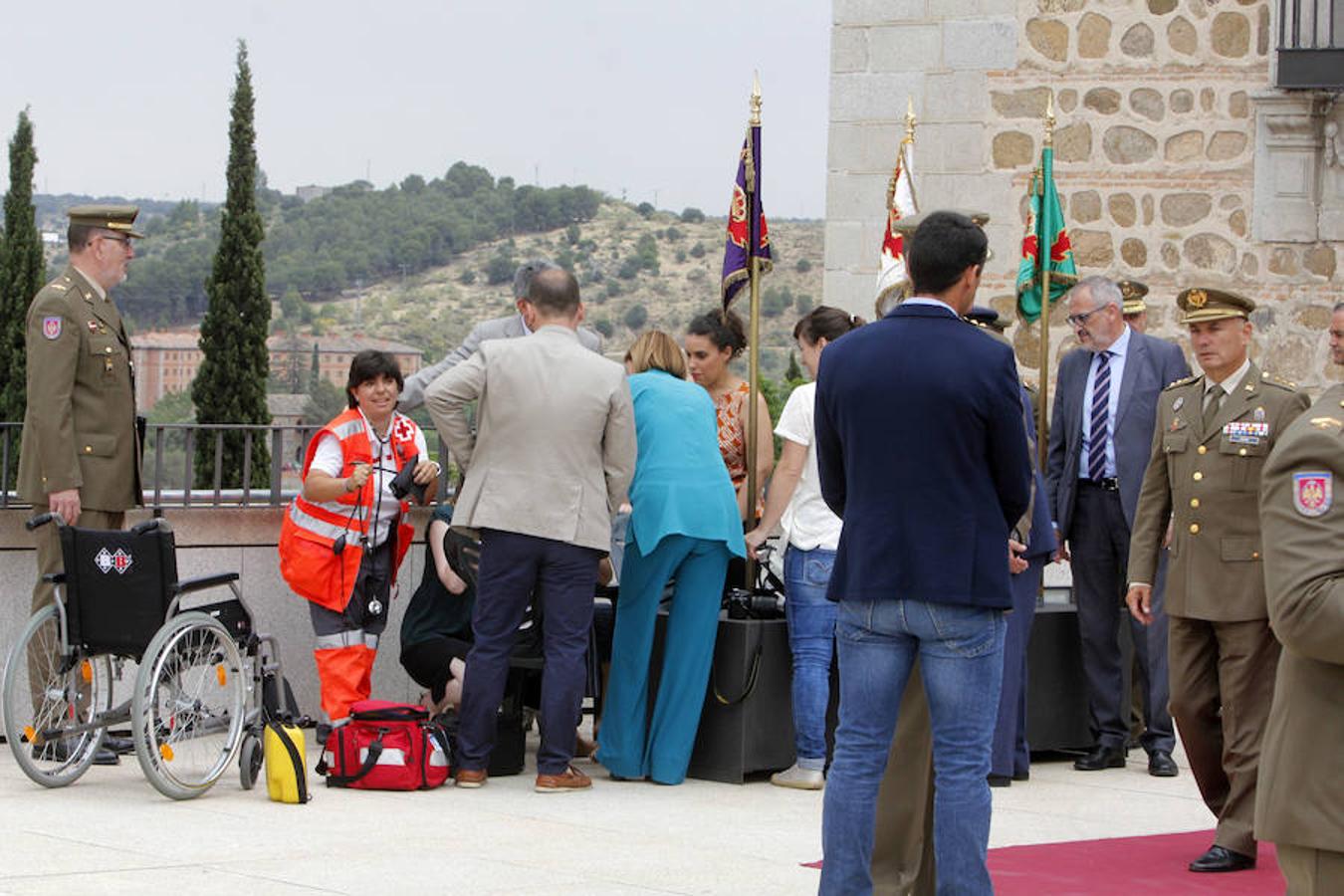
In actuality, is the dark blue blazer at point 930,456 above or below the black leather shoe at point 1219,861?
above

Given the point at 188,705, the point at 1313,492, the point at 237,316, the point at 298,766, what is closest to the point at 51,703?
the point at 188,705

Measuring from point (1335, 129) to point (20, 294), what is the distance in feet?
63.0

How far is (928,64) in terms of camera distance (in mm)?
11977

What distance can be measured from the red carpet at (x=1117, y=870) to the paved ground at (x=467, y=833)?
215 mm

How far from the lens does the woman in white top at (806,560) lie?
7738 mm

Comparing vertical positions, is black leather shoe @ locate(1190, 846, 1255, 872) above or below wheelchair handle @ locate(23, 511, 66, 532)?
below

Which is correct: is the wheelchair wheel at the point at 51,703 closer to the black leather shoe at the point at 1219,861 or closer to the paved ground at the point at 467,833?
the paved ground at the point at 467,833

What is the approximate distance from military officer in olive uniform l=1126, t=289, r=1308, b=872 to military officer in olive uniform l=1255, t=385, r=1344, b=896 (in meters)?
2.94

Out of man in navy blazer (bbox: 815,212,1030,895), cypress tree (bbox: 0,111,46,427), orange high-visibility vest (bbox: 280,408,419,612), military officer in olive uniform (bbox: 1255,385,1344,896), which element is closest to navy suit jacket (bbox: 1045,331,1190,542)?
orange high-visibility vest (bbox: 280,408,419,612)

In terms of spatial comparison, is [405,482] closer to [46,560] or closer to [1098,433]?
[46,560]

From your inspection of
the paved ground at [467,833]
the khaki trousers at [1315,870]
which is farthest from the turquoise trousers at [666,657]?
the khaki trousers at [1315,870]

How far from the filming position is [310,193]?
3697 cm

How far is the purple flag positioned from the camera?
868 centimetres

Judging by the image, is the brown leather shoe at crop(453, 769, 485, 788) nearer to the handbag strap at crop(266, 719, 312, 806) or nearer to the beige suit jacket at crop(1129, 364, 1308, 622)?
the handbag strap at crop(266, 719, 312, 806)
